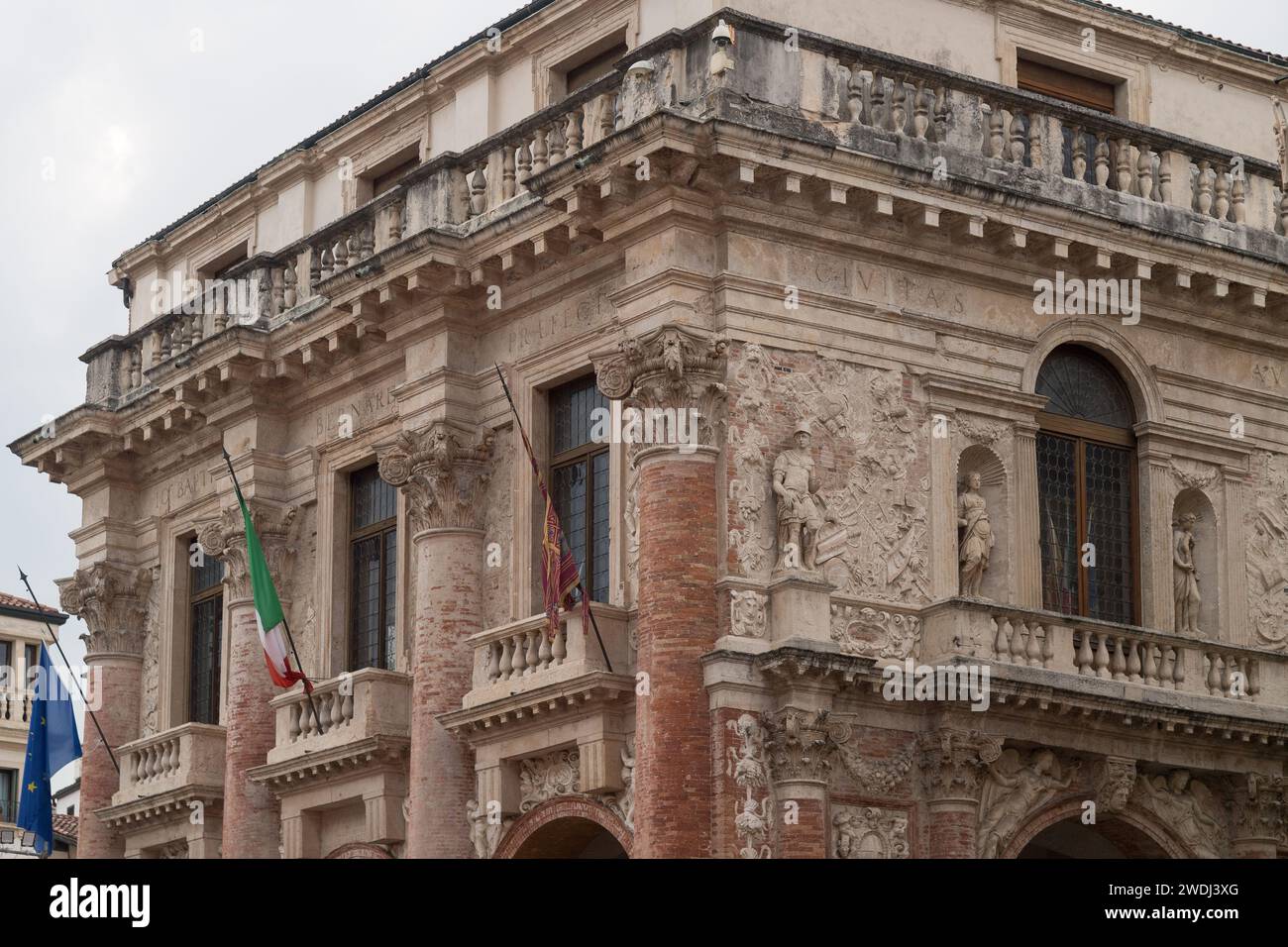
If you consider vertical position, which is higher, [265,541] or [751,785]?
[265,541]

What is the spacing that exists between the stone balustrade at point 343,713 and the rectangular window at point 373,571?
748mm

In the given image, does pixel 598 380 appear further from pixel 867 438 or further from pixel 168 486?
pixel 168 486

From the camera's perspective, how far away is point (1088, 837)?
98.0 feet

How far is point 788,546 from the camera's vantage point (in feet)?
89.5

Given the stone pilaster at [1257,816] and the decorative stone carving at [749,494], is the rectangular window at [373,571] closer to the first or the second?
Result: the decorative stone carving at [749,494]

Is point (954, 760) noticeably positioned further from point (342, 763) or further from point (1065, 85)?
point (1065, 85)

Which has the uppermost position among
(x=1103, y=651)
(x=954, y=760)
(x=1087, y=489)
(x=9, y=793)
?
(x=9, y=793)

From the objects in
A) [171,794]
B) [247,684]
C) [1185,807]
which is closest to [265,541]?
[247,684]

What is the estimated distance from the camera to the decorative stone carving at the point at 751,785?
26.4m

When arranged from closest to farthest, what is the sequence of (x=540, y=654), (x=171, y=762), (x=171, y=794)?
(x=540, y=654) < (x=171, y=794) < (x=171, y=762)

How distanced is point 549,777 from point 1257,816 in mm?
7902

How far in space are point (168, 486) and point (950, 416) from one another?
41.2ft
